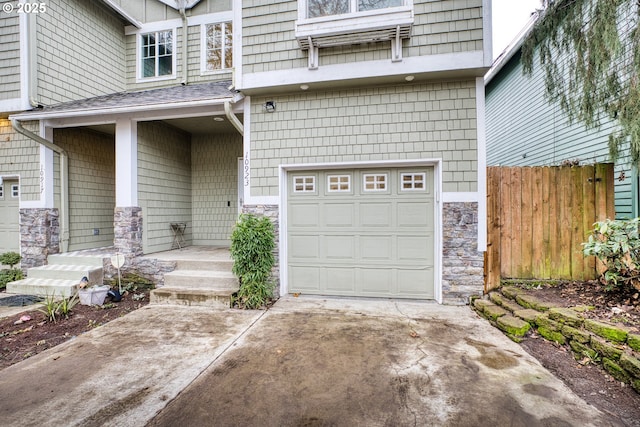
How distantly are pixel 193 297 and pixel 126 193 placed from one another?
102 inches

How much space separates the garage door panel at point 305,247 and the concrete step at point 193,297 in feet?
3.78

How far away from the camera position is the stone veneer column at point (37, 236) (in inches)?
222

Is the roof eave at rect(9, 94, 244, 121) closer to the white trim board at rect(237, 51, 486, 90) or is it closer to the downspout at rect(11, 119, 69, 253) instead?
the white trim board at rect(237, 51, 486, 90)

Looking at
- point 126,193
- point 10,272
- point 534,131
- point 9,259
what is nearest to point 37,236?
point 9,259

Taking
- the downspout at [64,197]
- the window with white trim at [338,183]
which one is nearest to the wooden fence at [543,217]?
the window with white trim at [338,183]

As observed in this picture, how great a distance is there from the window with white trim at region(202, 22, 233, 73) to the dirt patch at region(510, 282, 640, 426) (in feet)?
24.5

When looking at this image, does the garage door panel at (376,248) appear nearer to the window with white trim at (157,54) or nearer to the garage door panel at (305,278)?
the garage door panel at (305,278)

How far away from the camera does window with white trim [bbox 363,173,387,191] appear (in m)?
4.66

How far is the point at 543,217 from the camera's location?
426cm

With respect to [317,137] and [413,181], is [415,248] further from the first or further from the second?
[317,137]

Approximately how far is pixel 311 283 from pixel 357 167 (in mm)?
2040

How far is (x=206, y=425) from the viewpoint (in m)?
2.02

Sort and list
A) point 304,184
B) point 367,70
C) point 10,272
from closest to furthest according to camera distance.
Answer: point 367,70
point 304,184
point 10,272

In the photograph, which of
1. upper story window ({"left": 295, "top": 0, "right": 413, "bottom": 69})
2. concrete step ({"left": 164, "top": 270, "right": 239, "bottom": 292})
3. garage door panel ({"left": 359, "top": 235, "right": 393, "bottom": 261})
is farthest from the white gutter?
garage door panel ({"left": 359, "top": 235, "right": 393, "bottom": 261})
